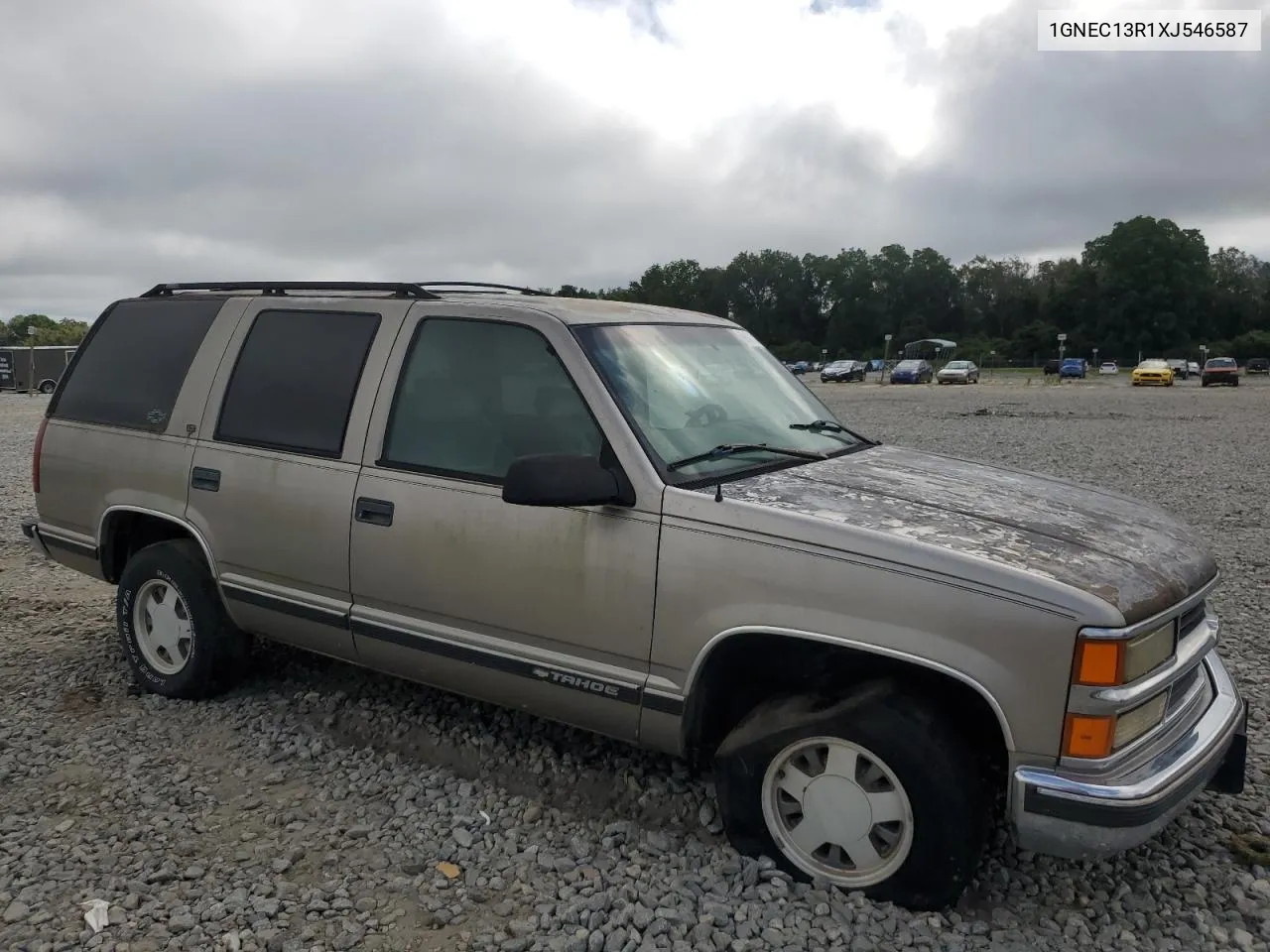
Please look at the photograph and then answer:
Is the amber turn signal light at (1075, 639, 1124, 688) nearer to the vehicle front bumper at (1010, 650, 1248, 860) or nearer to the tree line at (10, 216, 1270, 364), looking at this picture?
the vehicle front bumper at (1010, 650, 1248, 860)

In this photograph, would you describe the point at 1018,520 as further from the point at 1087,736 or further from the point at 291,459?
the point at 291,459

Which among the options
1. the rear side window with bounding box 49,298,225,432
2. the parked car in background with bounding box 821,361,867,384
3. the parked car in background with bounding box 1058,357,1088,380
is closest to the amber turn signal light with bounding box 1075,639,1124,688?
the rear side window with bounding box 49,298,225,432

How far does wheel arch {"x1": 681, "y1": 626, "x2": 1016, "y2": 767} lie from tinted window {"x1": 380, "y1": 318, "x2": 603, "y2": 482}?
2.73ft

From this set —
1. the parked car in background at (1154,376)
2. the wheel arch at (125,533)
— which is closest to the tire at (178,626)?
the wheel arch at (125,533)

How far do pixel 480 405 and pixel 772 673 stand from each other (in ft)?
4.86

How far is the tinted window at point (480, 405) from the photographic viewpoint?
3.44 m

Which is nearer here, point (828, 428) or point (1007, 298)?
point (828, 428)

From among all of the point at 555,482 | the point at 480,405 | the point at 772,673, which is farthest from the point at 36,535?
the point at 772,673

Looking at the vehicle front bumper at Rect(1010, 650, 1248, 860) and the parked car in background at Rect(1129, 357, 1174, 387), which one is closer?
the vehicle front bumper at Rect(1010, 650, 1248, 860)

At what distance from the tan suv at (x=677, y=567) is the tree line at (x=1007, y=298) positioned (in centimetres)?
7548

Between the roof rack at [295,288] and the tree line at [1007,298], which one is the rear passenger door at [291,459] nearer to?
the roof rack at [295,288]

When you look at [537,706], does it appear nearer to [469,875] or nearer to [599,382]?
[469,875]

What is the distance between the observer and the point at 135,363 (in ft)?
15.4

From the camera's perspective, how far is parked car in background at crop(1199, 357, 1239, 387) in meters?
45.9
